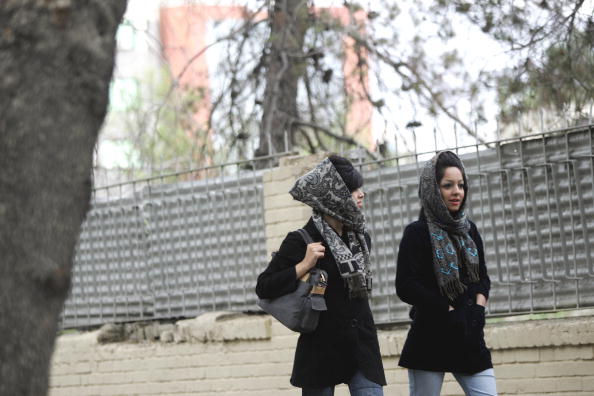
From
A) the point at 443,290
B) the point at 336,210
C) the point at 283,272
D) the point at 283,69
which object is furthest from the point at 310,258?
the point at 283,69

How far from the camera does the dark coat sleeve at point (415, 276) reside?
17.2 feet

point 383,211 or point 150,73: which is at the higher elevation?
point 150,73

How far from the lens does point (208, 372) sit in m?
8.48

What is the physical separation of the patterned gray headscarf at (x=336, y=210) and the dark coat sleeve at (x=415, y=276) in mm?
177

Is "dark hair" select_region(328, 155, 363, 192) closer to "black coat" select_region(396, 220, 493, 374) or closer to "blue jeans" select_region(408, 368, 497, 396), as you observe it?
"black coat" select_region(396, 220, 493, 374)

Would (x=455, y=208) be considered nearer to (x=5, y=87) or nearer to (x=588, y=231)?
(x=588, y=231)

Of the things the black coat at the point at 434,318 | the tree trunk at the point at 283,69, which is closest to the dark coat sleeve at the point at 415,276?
the black coat at the point at 434,318

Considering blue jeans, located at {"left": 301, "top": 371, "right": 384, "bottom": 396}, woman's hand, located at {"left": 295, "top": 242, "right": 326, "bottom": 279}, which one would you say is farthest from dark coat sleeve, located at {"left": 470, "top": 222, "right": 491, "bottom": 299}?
woman's hand, located at {"left": 295, "top": 242, "right": 326, "bottom": 279}

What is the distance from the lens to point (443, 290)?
5250 millimetres

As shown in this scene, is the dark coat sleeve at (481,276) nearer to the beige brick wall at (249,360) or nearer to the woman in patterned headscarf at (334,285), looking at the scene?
the woman in patterned headscarf at (334,285)

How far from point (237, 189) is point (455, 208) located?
11.5 feet

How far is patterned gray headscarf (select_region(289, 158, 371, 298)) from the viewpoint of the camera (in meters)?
5.28

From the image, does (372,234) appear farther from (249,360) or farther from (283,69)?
(283,69)

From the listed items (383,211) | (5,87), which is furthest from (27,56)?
(383,211)
